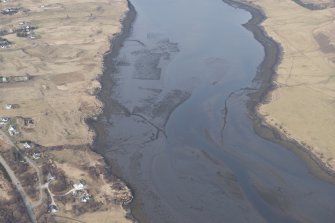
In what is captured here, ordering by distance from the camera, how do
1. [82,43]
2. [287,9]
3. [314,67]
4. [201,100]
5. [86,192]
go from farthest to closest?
1. [287,9]
2. [82,43]
3. [314,67]
4. [201,100]
5. [86,192]

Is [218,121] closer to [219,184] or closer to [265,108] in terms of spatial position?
[265,108]

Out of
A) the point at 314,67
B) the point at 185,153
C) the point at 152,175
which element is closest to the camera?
the point at 152,175

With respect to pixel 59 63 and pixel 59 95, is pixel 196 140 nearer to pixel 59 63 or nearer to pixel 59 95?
pixel 59 95

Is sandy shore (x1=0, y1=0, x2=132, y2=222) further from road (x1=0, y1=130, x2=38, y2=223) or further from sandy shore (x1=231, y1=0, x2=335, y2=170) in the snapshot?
sandy shore (x1=231, y1=0, x2=335, y2=170)

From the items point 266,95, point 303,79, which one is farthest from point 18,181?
point 303,79

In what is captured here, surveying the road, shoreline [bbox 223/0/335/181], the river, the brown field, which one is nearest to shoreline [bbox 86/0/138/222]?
the river

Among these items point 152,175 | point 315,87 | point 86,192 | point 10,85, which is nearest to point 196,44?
point 315,87
